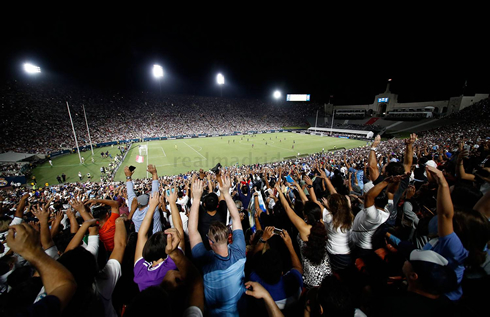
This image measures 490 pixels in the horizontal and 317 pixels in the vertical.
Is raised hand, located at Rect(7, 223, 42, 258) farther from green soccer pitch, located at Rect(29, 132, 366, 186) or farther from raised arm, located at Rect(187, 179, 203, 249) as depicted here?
green soccer pitch, located at Rect(29, 132, 366, 186)

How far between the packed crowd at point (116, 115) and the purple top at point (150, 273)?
1612 inches

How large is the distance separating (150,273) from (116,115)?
6406 cm

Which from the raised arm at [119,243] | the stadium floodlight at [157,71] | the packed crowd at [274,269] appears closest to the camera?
the packed crowd at [274,269]

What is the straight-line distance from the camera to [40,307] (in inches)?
46.6

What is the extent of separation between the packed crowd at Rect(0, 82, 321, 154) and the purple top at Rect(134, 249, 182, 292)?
134 ft

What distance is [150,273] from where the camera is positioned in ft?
7.18

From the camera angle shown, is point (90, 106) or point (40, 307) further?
point (90, 106)

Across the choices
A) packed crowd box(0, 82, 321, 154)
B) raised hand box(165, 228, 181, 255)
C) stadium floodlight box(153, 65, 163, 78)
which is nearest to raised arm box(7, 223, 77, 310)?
raised hand box(165, 228, 181, 255)

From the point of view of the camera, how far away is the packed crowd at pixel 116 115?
35.4 meters

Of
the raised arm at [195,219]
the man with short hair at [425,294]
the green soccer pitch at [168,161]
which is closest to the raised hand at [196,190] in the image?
the raised arm at [195,219]

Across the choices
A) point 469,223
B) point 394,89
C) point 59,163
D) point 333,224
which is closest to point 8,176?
point 59,163

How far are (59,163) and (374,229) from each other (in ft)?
A: 119

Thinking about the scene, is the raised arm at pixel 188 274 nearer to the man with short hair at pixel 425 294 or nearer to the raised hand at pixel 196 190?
the raised hand at pixel 196 190

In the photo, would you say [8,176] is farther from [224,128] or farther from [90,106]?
[224,128]
